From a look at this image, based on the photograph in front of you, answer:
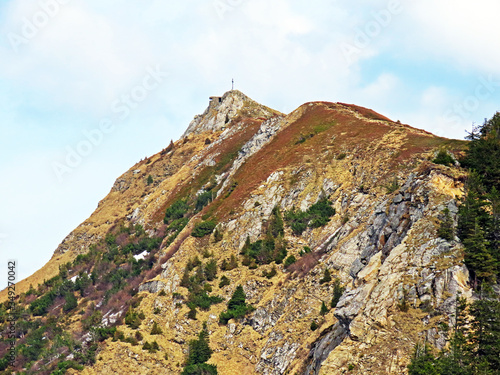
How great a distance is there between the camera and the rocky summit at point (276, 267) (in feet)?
134

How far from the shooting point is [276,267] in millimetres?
70312

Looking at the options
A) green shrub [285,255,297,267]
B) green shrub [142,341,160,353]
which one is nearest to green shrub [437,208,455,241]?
green shrub [285,255,297,267]

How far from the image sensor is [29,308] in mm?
95688

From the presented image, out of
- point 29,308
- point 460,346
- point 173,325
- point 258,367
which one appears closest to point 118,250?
point 29,308

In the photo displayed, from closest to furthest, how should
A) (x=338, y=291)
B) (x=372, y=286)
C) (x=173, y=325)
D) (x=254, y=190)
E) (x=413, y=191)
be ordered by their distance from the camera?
(x=372, y=286)
(x=413, y=191)
(x=338, y=291)
(x=173, y=325)
(x=254, y=190)

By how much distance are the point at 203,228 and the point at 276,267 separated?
57.7ft

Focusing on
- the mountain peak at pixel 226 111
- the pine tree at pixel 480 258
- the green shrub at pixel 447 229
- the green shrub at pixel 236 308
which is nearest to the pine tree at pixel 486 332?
the pine tree at pixel 480 258

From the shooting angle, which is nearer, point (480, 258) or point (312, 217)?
point (480, 258)

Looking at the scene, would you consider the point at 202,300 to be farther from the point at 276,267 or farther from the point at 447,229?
the point at 447,229

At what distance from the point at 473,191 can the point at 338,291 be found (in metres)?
18.5

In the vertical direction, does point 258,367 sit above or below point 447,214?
below

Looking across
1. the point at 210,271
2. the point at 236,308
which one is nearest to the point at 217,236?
the point at 210,271

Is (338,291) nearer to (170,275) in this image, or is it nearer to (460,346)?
(460,346)

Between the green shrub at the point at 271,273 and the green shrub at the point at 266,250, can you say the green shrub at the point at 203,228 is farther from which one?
the green shrub at the point at 271,273
